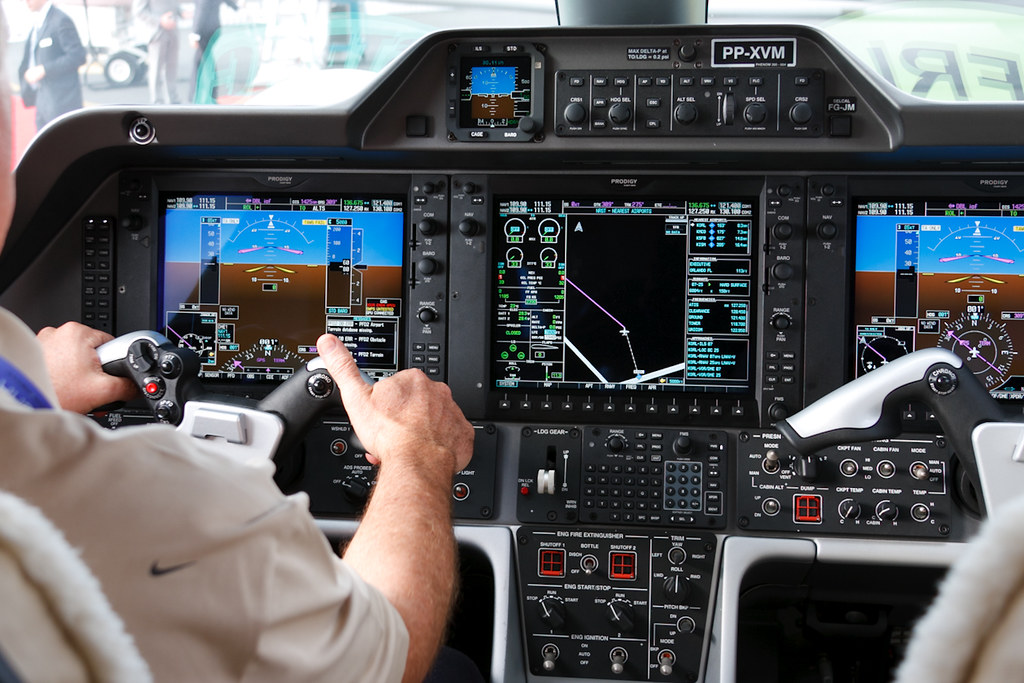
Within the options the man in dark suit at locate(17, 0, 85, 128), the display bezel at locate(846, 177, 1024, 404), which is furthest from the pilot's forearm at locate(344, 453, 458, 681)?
the man in dark suit at locate(17, 0, 85, 128)

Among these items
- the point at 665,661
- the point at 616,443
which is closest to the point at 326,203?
the point at 616,443

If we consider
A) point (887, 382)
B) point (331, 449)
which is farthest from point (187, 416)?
point (887, 382)

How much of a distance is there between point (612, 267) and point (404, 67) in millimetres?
677

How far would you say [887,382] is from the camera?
167cm

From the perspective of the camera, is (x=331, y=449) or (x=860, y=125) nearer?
(x=860, y=125)

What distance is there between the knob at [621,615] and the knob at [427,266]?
891 mm

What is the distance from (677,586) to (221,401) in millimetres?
1088

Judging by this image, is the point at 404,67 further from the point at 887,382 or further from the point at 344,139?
the point at 887,382

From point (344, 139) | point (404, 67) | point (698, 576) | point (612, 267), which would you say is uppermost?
point (404, 67)

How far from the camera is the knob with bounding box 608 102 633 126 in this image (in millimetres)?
1950

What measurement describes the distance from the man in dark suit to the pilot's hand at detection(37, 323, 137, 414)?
2.13 metres

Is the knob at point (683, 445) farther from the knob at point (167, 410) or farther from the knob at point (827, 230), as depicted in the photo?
the knob at point (167, 410)

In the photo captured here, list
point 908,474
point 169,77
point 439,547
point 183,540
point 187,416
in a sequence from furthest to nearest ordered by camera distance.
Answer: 1. point 169,77
2. point 908,474
3. point 187,416
4. point 439,547
5. point 183,540

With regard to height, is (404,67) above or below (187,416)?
above
